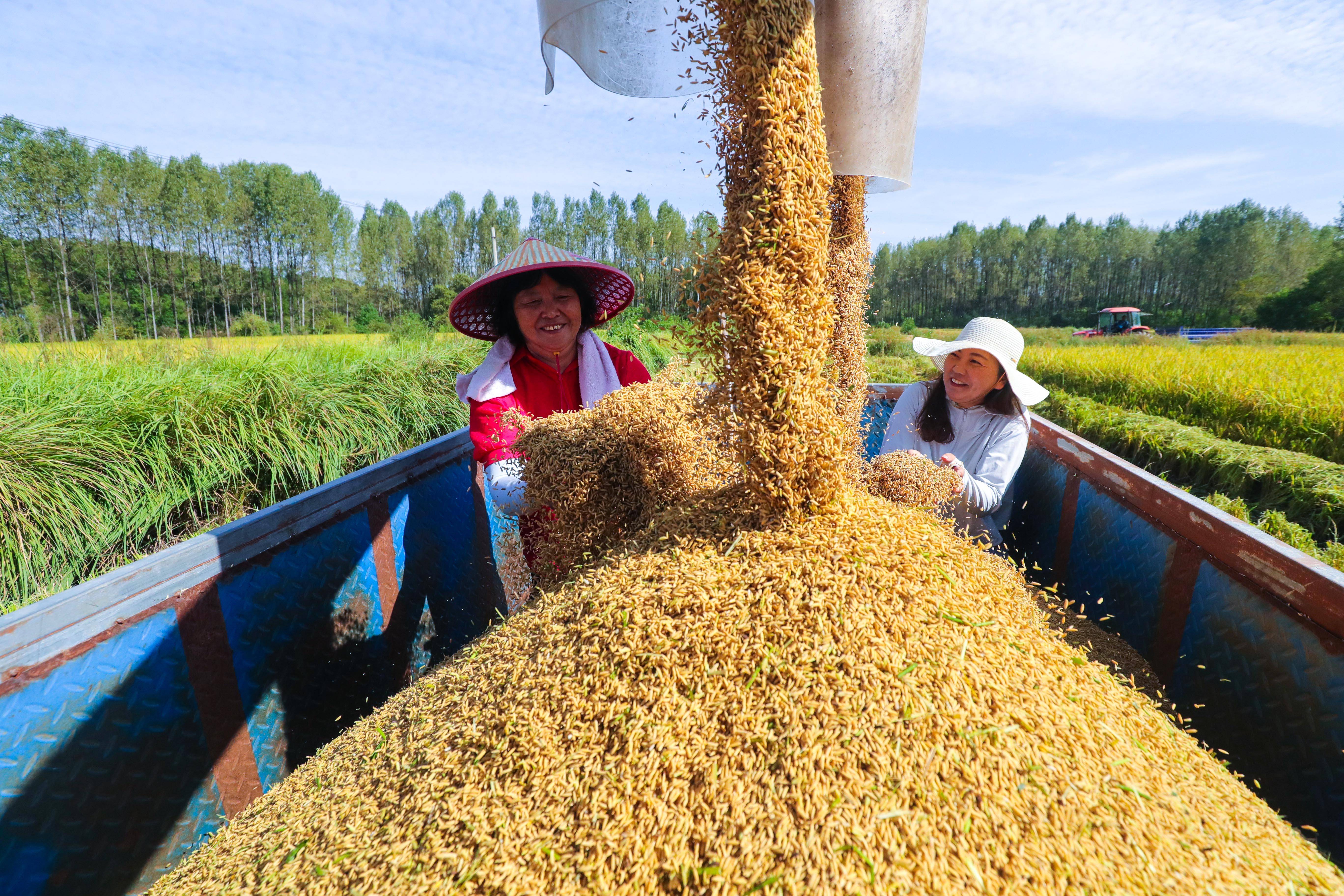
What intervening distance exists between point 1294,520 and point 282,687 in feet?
24.9

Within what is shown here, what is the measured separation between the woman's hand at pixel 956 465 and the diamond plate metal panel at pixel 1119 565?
23.0 inches

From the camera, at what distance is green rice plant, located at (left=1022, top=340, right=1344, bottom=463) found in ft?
23.6

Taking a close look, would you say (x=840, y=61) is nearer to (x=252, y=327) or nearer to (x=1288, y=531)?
(x=1288, y=531)

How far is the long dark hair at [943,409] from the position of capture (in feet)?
9.83

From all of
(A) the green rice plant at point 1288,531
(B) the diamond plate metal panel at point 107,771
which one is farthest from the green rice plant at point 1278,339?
(B) the diamond plate metal panel at point 107,771

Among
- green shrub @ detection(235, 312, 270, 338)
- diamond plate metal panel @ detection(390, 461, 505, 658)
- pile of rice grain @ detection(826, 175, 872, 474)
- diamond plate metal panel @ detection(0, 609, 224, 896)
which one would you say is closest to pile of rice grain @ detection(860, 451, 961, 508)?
pile of rice grain @ detection(826, 175, 872, 474)

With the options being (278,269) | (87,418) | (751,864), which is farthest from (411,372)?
(278,269)

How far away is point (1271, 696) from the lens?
1594 millimetres

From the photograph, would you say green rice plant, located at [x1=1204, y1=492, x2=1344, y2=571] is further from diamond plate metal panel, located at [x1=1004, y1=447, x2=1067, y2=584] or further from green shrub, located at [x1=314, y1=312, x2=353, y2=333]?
green shrub, located at [x1=314, y1=312, x2=353, y2=333]

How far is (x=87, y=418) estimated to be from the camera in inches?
158

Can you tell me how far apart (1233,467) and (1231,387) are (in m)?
3.22

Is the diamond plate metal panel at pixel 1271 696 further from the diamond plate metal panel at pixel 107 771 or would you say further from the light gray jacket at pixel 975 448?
the diamond plate metal panel at pixel 107 771

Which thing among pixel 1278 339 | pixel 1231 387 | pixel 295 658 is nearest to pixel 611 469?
pixel 295 658

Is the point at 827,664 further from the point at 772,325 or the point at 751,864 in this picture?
the point at 772,325
